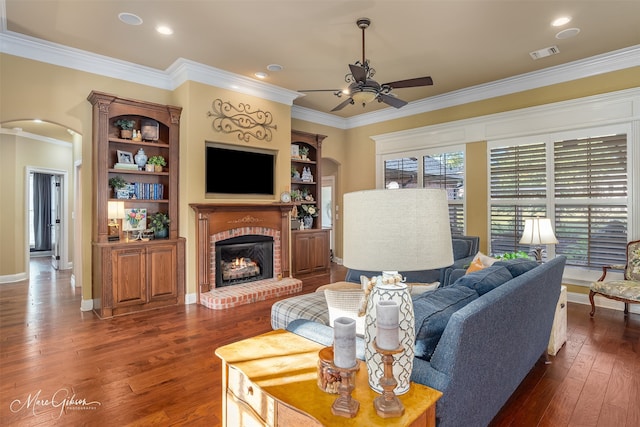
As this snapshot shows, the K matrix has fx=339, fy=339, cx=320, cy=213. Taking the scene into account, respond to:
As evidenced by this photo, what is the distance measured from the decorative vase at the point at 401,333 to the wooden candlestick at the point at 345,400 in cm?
13

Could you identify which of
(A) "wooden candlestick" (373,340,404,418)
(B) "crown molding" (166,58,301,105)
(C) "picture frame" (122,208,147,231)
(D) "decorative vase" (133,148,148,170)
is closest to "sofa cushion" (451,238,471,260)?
(A) "wooden candlestick" (373,340,404,418)

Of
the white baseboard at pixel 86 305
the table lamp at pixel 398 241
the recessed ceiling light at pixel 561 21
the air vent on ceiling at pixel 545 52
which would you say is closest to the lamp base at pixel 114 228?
the white baseboard at pixel 86 305

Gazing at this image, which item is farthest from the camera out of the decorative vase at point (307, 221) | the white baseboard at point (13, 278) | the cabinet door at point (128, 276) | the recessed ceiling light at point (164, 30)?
the decorative vase at point (307, 221)

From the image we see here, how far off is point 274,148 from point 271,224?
1.24m

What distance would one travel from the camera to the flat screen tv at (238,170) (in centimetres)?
485

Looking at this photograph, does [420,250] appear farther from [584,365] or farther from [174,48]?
[174,48]

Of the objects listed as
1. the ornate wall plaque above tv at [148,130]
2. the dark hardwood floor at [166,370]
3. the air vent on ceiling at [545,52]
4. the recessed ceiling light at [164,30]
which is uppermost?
the recessed ceiling light at [164,30]

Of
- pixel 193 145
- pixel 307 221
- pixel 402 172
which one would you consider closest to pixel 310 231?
pixel 307 221

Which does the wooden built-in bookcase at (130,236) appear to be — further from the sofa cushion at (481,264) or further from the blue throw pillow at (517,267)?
the blue throw pillow at (517,267)

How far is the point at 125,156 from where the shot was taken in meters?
4.52

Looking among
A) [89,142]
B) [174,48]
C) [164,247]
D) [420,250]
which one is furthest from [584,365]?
[89,142]

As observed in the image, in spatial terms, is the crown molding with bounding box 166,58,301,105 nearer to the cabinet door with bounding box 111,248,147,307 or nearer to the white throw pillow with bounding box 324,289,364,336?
the cabinet door with bounding box 111,248,147,307

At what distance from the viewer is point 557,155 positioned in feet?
15.6

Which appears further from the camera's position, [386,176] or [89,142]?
[386,176]
